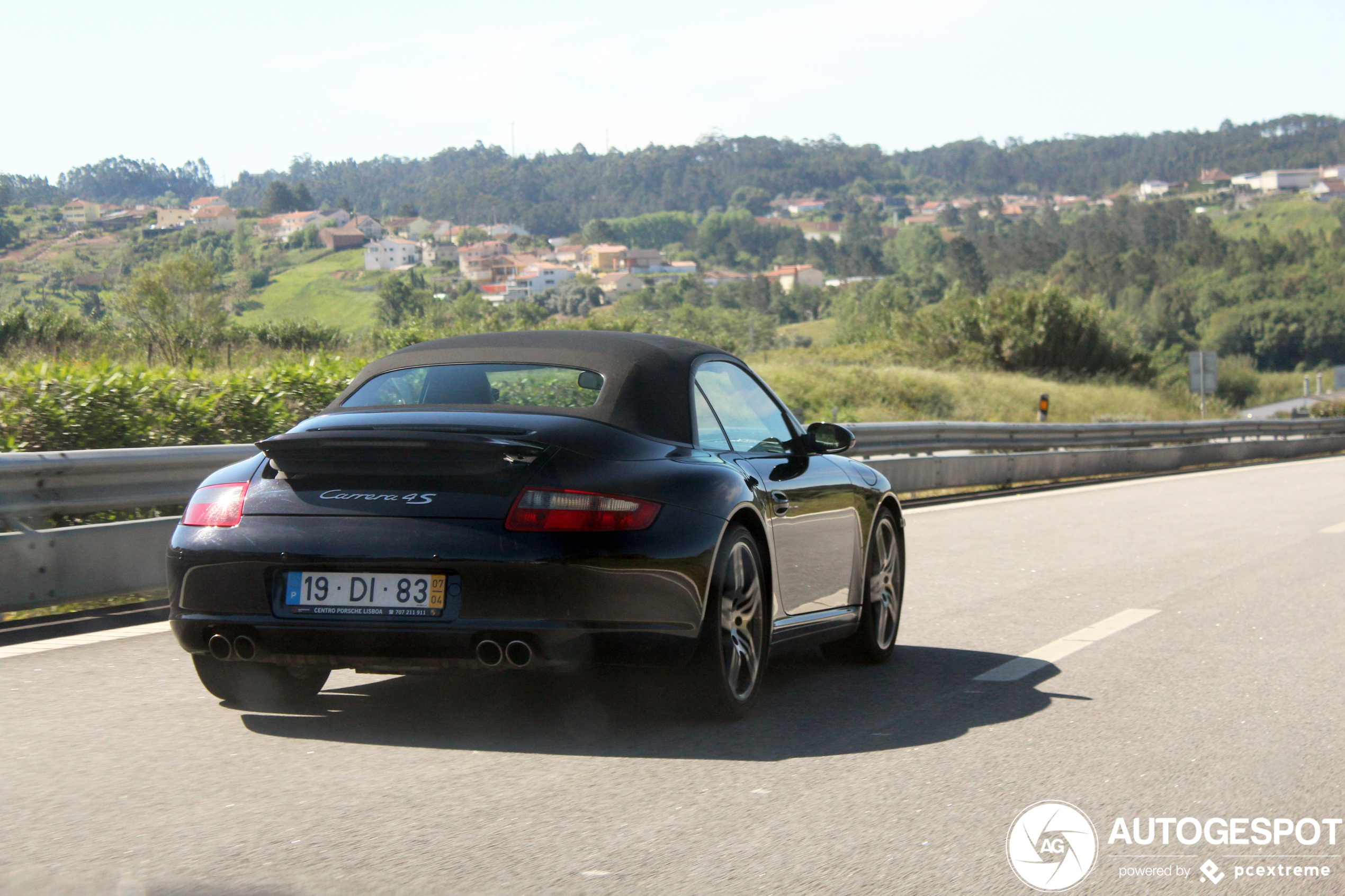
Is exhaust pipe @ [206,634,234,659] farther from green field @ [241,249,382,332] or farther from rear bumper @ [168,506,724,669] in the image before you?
green field @ [241,249,382,332]

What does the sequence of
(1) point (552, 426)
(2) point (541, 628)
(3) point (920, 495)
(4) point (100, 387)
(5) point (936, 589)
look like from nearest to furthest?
(2) point (541, 628) < (1) point (552, 426) < (5) point (936, 589) < (4) point (100, 387) < (3) point (920, 495)

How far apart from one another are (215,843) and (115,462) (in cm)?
479

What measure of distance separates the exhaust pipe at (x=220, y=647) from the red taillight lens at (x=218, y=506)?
36 cm

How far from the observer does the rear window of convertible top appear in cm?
520

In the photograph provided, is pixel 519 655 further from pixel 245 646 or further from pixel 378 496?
pixel 245 646

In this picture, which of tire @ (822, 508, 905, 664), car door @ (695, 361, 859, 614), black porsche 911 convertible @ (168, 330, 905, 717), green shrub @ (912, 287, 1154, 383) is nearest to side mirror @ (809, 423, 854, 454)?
car door @ (695, 361, 859, 614)

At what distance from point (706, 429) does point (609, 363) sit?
0.44 metres

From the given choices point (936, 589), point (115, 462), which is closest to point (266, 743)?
point (115, 462)

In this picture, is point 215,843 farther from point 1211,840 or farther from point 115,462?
point 115,462

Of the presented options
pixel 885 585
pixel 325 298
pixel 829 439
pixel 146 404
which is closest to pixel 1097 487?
pixel 146 404

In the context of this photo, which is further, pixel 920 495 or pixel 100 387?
pixel 920 495

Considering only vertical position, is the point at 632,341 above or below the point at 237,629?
above

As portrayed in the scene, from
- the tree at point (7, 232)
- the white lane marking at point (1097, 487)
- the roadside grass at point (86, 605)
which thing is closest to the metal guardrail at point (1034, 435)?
the white lane marking at point (1097, 487)

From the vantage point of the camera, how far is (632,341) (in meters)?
5.59
